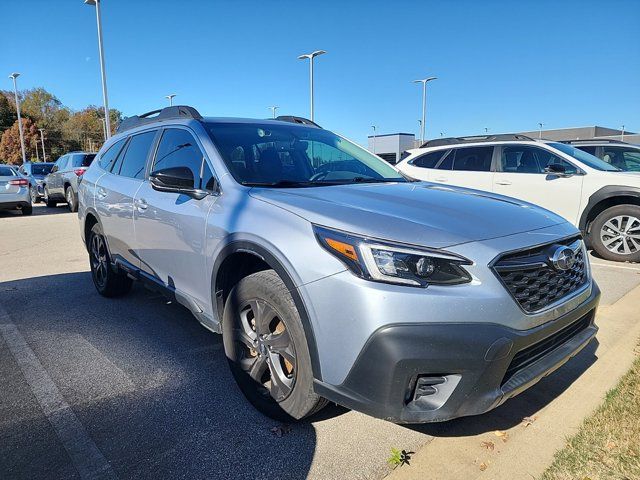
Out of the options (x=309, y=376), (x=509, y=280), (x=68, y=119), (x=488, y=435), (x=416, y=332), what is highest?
(x=68, y=119)

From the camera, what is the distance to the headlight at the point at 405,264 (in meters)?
1.94

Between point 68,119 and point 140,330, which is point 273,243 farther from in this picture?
point 68,119

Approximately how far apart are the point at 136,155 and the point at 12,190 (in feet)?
36.2

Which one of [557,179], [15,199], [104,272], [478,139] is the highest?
[478,139]

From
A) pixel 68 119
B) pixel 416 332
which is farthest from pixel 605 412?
pixel 68 119

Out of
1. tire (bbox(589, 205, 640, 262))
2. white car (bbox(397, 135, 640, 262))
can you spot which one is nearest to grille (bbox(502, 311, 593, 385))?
white car (bbox(397, 135, 640, 262))

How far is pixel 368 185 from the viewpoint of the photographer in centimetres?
305

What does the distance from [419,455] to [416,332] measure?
0.86m

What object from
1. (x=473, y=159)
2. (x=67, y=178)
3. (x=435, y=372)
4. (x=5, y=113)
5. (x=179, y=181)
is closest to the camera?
(x=435, y=372)

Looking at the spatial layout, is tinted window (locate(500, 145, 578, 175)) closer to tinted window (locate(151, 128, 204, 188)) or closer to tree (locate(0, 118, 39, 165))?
tinted window (locate(151, 128, 204, 188))

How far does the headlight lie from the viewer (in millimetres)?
1938

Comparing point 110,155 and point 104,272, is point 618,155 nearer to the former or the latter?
point 110,155

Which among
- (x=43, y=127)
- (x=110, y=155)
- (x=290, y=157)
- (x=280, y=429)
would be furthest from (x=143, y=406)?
(x=43, y=127)

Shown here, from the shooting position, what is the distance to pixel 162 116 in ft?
13.0
